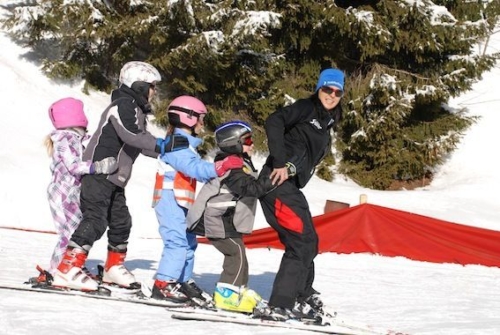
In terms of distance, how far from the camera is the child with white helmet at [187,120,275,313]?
510 centimetres

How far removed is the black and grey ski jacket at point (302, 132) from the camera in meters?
4.97

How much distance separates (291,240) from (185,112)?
127cm

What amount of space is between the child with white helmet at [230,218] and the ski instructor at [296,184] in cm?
18

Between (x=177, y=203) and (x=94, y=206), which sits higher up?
(x=177, y=203)

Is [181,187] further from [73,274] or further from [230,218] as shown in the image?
[73,274]

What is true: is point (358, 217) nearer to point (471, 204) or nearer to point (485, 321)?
point (485, 321)

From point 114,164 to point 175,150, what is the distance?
21.6 inches

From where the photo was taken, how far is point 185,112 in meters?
5.56

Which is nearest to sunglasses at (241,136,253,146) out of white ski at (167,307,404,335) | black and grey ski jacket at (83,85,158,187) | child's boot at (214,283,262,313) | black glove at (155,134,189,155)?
black glove at (155,134,189,155)

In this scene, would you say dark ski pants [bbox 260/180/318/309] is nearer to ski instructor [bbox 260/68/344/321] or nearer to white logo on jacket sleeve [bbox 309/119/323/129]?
ski instructor [bbox 260/68/344/321]

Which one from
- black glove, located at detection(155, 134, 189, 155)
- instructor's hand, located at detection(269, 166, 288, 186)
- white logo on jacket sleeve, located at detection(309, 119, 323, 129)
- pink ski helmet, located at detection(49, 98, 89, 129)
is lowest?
instructor's hand, located at detection(269, 166, 288, 186)

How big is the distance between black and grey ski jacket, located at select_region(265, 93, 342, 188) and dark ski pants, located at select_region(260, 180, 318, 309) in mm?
163

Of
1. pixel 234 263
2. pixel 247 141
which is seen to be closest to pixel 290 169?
pixel 247 141

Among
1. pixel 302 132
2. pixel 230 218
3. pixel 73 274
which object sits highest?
pixel 302 132
